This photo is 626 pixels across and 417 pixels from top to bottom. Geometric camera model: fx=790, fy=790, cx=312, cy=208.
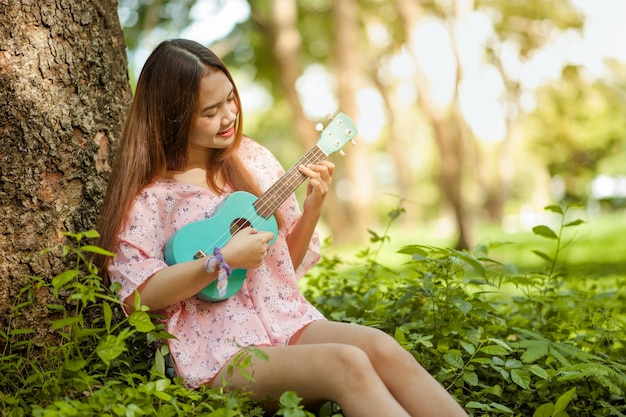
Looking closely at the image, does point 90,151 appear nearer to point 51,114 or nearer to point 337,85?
point 51,114

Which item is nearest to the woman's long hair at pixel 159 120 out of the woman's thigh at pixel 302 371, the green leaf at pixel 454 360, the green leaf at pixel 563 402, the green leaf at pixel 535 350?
the woman's thigh at pixel 302 371

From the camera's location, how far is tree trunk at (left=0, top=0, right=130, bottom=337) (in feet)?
8.86

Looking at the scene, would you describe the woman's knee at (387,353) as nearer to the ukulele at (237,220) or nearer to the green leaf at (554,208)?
the ukulele at (237,220)

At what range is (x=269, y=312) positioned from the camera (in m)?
2.66

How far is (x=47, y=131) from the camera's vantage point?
9.22 feet

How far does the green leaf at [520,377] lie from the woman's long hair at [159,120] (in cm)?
134

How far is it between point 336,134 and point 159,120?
0.62 meters

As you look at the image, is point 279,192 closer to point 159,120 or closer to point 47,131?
point 159,120

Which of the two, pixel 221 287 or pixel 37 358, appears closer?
pixel 221 287

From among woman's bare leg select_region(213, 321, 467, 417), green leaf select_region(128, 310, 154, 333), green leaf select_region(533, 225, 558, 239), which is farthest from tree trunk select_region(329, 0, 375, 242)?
green leaf select_region(128, 310, 154, 333)

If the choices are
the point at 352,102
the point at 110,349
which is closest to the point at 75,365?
the point at 110,349

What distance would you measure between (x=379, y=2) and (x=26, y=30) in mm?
17919

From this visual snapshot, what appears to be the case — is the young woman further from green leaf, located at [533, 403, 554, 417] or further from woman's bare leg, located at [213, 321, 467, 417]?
green leaf, located at [533, 403, 554, 417]

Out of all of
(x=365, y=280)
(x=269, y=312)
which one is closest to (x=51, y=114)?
(x=269, y=312)
